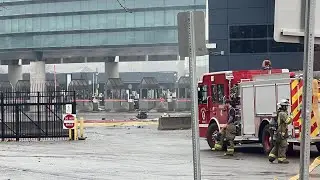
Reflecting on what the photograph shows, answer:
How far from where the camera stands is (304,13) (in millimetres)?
4871

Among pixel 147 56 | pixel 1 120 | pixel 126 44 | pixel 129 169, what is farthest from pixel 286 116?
pixel 147 56

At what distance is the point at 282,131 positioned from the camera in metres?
15.3

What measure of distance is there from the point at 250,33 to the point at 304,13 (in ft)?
159

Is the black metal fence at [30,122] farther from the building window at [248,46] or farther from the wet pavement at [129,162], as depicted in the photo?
the building window at [248,46]

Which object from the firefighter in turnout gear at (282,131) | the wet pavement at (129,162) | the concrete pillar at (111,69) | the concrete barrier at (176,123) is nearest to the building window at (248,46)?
the concrete barrier at (176,123)

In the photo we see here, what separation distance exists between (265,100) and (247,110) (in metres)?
0.79

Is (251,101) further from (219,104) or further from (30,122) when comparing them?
(30,122)

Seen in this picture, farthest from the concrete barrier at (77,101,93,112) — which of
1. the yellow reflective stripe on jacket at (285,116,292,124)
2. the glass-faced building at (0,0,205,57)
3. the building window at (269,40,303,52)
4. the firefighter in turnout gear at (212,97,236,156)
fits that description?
the yellow reflective stripe on jacket at (285,116,292,124)

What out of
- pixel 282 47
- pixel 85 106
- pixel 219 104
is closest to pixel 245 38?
pixel 282 47

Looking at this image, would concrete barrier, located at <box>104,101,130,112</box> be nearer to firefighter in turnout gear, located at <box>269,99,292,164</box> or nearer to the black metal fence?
the black metal fence

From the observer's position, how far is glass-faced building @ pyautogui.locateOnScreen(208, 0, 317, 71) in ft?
171

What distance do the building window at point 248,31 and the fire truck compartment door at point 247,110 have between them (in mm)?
35520

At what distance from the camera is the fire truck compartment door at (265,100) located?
16755 mm

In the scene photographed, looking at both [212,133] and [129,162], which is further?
[212,133]
